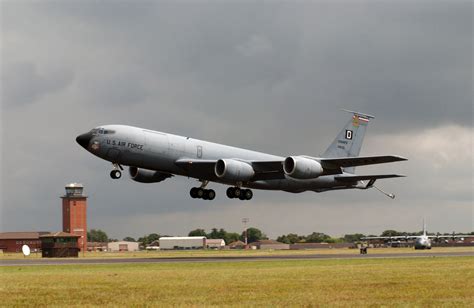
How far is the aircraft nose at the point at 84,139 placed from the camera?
2402 inches

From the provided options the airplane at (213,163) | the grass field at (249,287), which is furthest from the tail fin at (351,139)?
the grass field at (249,287)

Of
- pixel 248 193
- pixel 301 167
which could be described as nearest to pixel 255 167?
pixel 248 193

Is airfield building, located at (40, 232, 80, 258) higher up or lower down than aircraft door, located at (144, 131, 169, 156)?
lower down

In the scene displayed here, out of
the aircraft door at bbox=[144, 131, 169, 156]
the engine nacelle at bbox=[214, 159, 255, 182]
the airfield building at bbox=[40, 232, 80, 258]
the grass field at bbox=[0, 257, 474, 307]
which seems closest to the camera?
the grass field at bbox=[0, 257, 474, 307]

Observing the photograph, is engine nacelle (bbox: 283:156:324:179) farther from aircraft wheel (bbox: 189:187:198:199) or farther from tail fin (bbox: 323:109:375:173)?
tail fin (bbox: 323:109:375:173)

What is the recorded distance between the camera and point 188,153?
213ft

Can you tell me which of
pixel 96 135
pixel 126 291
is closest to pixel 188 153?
pixel 96 135

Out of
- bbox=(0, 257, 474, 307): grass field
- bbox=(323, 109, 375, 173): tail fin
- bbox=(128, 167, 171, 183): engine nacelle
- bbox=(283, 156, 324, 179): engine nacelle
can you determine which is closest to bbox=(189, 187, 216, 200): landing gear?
bbox=(128, 167, 171, 183): engine nacelle

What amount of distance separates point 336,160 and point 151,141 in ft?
53.2

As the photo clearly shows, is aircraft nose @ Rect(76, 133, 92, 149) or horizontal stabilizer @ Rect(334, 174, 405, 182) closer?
aircraft nose @ Rect(76, 133, 92, 149)

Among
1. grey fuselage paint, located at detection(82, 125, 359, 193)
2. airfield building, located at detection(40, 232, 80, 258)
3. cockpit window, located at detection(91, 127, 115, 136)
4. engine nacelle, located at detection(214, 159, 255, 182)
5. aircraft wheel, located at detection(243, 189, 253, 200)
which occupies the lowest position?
airfield building, located at detection(40, 232, 80, 258)

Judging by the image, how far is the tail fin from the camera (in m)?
81.0

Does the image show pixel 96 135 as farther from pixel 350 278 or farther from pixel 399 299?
pixel 399 299

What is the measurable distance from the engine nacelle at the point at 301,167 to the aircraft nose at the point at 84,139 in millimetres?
16758
